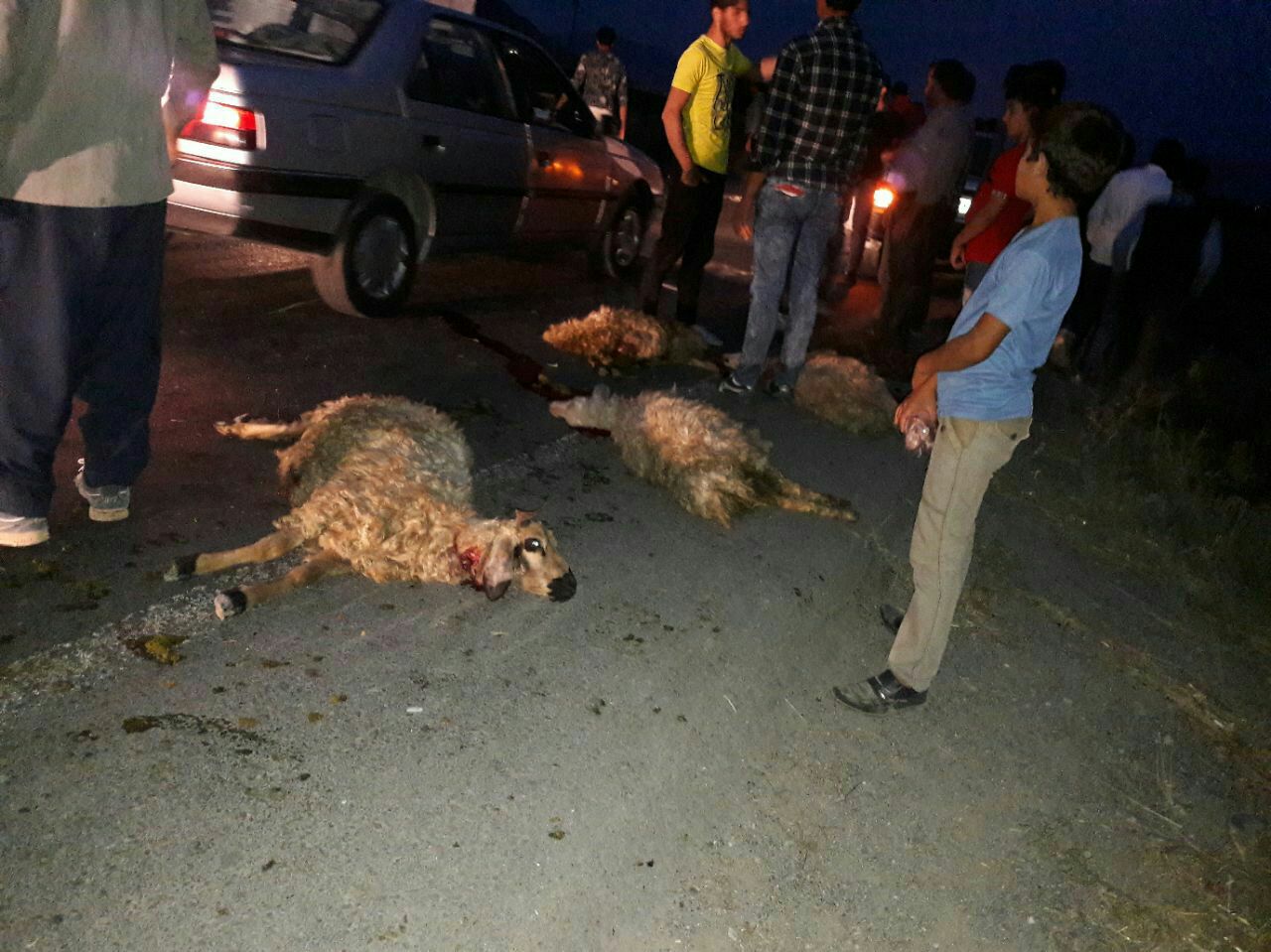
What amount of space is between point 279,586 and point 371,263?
3.85m

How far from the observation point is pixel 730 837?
9.46ft

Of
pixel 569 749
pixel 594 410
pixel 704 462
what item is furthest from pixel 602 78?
pixel 569 749

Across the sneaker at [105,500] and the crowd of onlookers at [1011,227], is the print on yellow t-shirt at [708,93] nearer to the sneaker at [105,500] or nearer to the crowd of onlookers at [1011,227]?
the crowd of onlookers at [1011,227]

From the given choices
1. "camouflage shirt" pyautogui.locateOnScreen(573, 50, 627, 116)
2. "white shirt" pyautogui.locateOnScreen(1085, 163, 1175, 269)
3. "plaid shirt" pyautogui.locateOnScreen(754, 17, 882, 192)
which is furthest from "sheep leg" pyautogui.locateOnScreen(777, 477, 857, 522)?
"camouflage shirt" pyautogui.locateOnScreen(573, 50, 627, 116)

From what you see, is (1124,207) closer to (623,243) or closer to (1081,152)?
(623,243)

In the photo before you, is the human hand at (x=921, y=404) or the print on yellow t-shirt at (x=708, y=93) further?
the print on yellow t-shirt at (x=708, y=93)

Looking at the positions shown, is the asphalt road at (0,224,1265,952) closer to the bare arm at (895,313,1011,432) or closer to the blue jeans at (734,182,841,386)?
the bare arm at (895,313,1011,432)

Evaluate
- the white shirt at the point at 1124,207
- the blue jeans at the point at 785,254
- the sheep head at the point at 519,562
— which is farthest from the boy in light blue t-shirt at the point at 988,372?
the white shirt at the point at 1124,207

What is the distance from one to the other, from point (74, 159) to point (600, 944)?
9.97ft

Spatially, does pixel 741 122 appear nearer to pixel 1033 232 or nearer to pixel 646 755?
pixel 1033 232

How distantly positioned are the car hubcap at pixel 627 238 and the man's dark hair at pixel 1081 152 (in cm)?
686

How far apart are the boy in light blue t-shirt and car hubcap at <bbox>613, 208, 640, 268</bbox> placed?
22.0 ft

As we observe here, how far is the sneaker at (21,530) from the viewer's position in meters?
3.45

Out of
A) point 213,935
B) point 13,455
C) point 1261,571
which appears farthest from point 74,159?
point 1261,571
